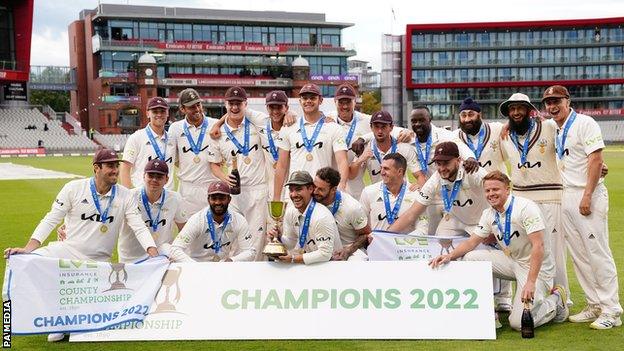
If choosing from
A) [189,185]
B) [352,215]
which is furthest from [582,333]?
[189,185]

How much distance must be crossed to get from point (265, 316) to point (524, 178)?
3.03 m

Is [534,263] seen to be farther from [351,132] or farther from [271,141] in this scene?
[271,141]

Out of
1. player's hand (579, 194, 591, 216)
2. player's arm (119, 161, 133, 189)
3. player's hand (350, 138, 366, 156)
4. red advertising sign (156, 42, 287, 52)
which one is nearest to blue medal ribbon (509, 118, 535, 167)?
player's hand (579, 194, 591, 216)

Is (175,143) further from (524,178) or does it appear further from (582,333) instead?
(582,333)

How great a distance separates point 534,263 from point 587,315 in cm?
104

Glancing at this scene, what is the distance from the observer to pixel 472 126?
8.11m

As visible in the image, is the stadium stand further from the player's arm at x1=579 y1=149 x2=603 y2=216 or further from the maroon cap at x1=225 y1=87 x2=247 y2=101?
the player's arm at x1=579 y1=149 x2=603 y2=216

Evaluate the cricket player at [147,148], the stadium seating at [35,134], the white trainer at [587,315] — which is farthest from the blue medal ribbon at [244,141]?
the stadium seating at [35,134]

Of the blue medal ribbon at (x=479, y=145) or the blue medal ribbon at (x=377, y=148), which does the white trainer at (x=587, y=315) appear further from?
the blue medal ribbon at (x=377, y=148)

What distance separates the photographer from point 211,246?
25.9 feet

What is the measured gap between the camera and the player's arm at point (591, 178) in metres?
7.18

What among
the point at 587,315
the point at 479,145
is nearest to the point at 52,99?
the point at 479,145

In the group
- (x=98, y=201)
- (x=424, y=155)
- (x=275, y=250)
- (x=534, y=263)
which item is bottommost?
(x=534, y=263)

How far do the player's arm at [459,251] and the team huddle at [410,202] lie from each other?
0.04 feet
